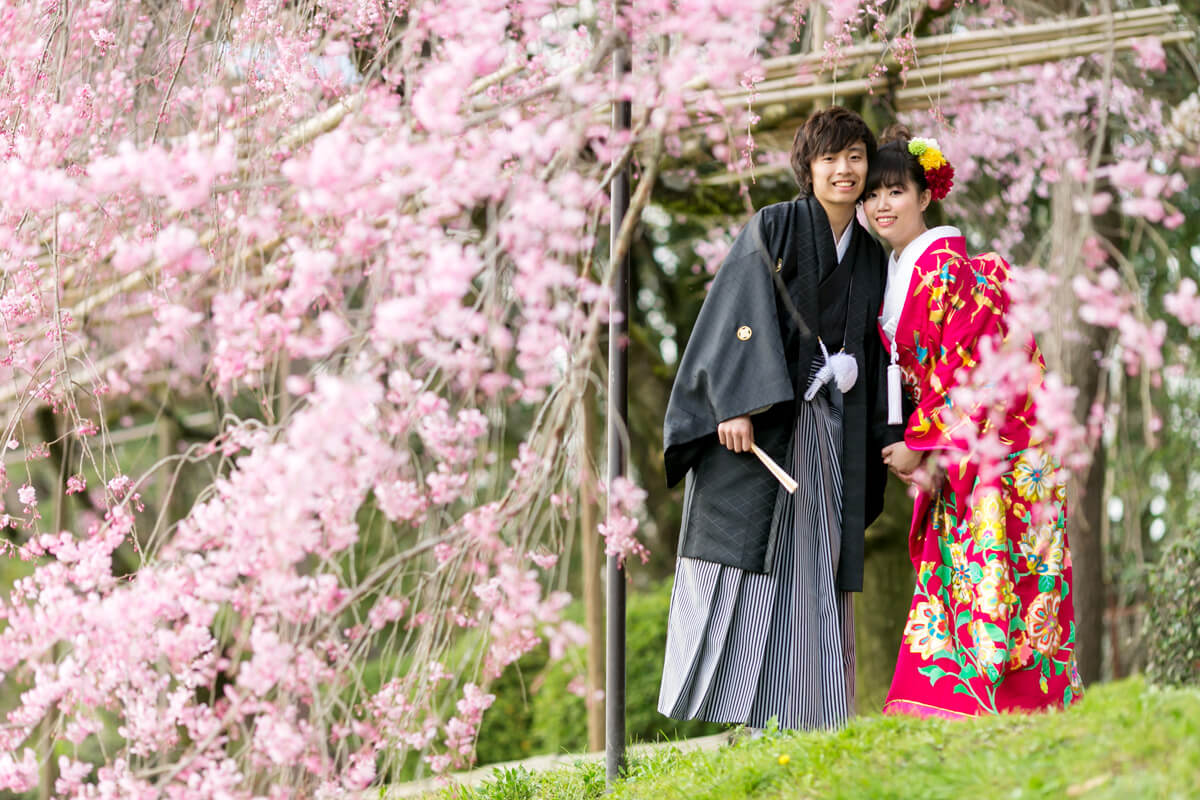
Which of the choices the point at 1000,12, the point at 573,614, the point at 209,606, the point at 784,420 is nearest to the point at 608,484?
the point at 784,420

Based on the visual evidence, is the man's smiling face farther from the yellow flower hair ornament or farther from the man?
the yellow flower hair ornament

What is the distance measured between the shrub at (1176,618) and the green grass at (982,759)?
9cm

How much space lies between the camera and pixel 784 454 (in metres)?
3.03

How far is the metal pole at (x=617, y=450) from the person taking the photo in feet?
9.41

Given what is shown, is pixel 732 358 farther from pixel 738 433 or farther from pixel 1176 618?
pixel 1176 618

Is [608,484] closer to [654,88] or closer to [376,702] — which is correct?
[376,702]

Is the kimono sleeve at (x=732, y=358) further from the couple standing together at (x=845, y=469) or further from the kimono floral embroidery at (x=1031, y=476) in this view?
the kimono floral embroidery at (x=1031, y=476)

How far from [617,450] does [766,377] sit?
41 centimetres

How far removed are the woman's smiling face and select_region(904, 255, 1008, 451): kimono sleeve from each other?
18 centimetres

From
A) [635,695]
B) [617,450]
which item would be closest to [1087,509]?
[635,695]

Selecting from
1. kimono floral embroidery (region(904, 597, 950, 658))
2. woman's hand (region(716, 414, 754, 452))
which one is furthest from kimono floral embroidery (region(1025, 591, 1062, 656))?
woman's hand (region(716, 414, 754, 452))

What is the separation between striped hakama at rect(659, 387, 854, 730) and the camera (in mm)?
2994

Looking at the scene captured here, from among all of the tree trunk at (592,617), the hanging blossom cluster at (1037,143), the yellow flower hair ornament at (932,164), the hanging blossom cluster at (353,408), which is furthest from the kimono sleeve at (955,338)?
the tree trunk at (592,617)

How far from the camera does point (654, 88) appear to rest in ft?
7.00
